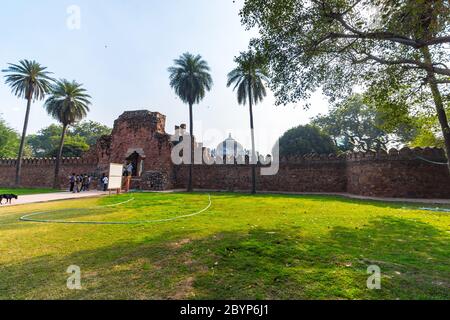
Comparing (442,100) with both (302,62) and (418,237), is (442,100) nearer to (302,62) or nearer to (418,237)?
(302,62)

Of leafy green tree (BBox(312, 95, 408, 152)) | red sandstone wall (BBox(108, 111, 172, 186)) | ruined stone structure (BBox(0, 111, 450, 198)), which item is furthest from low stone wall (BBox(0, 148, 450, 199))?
leafy green tree (BBox(312, 95, 408, 152))

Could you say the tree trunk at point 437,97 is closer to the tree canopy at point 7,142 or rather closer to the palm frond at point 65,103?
the palm frond at point 65,103

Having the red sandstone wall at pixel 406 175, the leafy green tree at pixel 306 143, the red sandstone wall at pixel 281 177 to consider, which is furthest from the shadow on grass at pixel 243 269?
the leafy green tree at pixel 306 143

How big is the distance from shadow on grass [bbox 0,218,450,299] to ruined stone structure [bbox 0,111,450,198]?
12.3 m

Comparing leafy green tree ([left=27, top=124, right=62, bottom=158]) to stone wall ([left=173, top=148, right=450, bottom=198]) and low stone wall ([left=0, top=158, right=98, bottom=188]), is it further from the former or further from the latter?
stone wall ([left=173, top=148, right=450, bottom=198])

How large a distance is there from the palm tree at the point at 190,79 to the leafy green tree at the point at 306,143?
40.0 ft

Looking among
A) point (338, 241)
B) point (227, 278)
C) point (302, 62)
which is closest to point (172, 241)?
point (227, 278)

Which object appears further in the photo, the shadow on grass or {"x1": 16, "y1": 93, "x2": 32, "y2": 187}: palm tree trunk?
Result: {"x1": 16, "y1": 93, "x2": 32, "y2": 187}: palm tree trunk

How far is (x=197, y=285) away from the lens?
→ 2.94m

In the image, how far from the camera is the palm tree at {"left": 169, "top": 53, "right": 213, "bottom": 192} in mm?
22938

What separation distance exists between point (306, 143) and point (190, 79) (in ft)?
48.8

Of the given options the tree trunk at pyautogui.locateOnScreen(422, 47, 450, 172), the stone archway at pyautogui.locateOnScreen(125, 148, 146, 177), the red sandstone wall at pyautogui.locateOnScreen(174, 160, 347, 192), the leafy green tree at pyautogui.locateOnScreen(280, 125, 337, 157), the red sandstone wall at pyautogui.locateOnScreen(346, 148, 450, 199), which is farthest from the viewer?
the leafy green tree at pyautogui.locateOnScreen(280, 125, 337, 157)

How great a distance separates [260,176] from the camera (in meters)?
22.2
